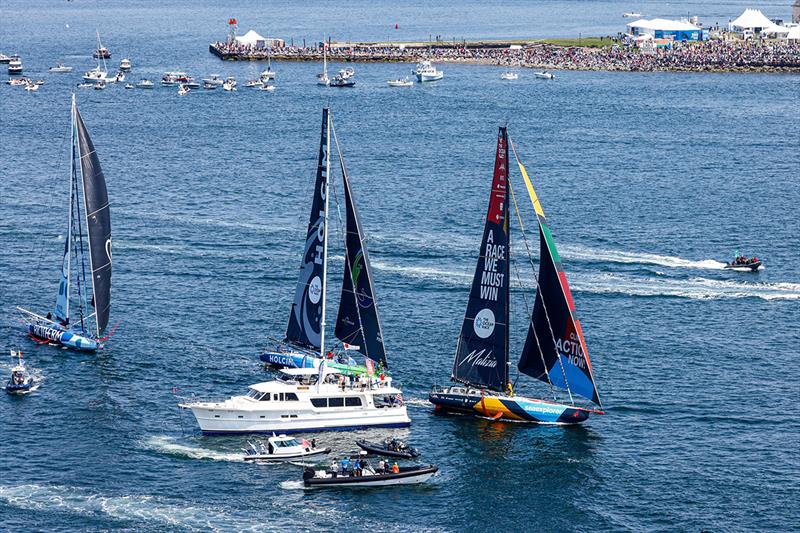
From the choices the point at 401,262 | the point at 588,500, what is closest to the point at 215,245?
the point at 401,262

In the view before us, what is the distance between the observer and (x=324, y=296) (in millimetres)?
88625

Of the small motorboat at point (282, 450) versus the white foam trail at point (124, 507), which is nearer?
the white foam trail at point (124, 507)

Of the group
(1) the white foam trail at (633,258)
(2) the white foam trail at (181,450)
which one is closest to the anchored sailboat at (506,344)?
(2) the white foam trail at (181,450)

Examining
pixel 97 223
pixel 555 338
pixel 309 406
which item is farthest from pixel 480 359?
pixel 97 223

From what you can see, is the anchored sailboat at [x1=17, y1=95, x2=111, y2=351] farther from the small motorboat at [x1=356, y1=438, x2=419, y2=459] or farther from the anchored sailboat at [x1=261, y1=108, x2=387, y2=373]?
the small motorboat at [x1=356, y1=438, x2=419, y2=459]

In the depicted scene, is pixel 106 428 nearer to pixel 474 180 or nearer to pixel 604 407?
pixel 604 407

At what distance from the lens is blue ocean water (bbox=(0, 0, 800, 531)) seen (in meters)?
75.1

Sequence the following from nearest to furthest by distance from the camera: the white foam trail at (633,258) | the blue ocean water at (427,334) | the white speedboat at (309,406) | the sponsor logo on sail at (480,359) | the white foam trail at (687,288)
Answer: the blue ocean water at (427,334)
the white speedboat at (309,406)
the sponsor logo on sail at (480,359)
the white foam trail at (687,288)
the white foam trail at (633,258)

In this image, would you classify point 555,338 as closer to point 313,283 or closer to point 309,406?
point 313,283

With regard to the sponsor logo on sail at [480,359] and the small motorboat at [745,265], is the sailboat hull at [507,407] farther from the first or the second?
the small motorboat at [745,265]

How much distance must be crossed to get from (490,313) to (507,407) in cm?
696

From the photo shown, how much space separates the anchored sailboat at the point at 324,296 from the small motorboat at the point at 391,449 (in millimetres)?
9247

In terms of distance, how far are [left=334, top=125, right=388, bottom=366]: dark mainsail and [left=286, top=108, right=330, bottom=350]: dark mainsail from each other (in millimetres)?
1725

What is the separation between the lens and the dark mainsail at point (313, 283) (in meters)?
89.6
